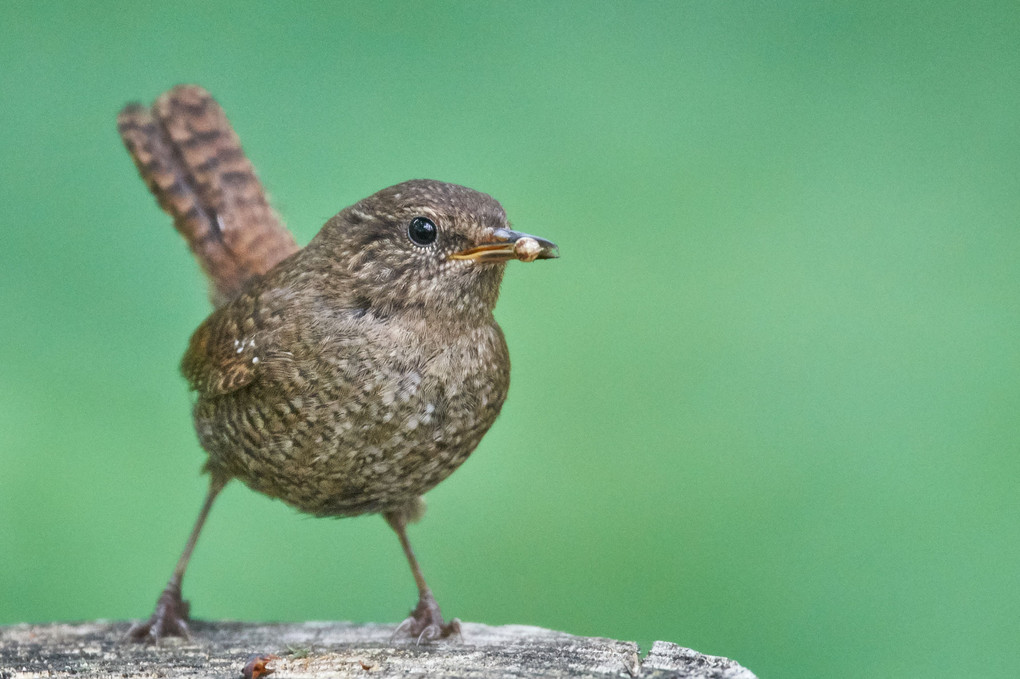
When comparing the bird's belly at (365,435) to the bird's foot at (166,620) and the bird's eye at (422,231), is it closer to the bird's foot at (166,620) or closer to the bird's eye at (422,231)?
the bird's eye at (422,231)

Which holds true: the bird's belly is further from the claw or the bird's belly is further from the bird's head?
the claw

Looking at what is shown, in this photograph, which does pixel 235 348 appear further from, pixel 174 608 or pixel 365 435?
pixel 174 608

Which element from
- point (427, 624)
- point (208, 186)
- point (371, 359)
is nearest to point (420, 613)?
point (427, 624)

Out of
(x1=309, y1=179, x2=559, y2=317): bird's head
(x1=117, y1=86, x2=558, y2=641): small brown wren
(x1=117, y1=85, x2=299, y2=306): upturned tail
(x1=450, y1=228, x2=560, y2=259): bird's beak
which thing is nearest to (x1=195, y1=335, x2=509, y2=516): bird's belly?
(x1=117, y1=86, x2=558, y2=641): small brown wren

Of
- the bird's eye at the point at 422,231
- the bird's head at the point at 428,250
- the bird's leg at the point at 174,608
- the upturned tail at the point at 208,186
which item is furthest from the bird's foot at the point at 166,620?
the bird's eye at the point at 422,231

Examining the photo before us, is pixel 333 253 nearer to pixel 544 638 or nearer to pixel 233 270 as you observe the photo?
pixel 233 270
